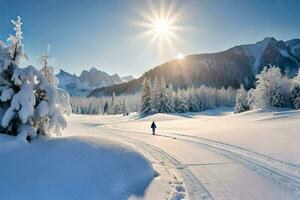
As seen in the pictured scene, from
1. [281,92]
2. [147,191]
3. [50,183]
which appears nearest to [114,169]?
[147,191]

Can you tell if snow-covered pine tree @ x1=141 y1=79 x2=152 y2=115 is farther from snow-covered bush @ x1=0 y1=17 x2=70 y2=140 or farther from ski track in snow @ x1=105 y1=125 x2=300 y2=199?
snow-covered bush @ x1=0 y1=17 x2=70 y2=140

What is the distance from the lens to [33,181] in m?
8.84

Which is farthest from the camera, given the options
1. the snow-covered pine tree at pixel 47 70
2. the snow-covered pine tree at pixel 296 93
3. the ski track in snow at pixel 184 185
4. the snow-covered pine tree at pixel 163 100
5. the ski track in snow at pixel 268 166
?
the snow-covered pine tree at pixel 163 100

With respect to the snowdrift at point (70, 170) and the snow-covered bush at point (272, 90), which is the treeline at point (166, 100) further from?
the snowdrift at point (70, 170)

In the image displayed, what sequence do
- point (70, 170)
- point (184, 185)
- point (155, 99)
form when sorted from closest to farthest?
point (70, 170), point (184, 185), point (155, 99)

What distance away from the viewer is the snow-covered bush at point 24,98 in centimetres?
1086

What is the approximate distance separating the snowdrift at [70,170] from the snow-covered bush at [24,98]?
832mm

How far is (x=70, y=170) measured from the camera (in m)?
9.52

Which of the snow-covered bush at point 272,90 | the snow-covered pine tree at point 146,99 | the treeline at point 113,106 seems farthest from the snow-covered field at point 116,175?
the treeline at point 113,106

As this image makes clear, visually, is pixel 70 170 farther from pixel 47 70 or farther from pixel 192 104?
pixel 192 104

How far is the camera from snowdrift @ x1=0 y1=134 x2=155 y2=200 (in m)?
8.59

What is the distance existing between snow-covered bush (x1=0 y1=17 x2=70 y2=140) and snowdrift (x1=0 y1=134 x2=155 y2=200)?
0.83 meters

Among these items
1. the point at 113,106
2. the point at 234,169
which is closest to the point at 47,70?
the point at 234,169

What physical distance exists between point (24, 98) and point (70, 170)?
3.37 meters
